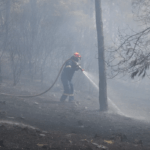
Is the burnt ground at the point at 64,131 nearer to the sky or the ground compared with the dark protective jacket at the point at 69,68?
nearer to the ground

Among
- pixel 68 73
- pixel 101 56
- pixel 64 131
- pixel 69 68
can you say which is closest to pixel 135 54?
pixel 101 56

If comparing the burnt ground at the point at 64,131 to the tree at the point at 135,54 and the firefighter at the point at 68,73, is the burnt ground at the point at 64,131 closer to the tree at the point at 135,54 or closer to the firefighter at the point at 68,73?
the firefighter at the point at 68,73

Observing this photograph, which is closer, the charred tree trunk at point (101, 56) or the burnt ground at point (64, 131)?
the burnt ground at point (64, 131)

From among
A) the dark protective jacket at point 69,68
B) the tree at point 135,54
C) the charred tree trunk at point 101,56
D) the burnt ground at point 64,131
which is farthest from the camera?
the dark protective jacket at point 69,68

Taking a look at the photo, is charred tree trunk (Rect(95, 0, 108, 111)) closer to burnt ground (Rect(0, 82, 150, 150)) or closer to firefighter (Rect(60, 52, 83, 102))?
burnt ground (Rect(0, 82, 150, 150))

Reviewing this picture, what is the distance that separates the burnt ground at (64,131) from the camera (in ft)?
10.1

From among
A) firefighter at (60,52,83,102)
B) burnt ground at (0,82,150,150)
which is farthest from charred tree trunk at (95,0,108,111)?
firefighter at (60,52,83,102)

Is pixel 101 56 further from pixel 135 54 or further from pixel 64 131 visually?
pixel 64 131

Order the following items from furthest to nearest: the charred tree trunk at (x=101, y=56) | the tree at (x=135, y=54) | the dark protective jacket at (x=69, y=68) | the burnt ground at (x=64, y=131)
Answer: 1. the dark protective jacket at (x=69, y=68)
2. the charred tree trunk at (x=101, y=56)
3. the tree at (x=135, y=54)
4. the burnt ground at (x=64, y=131)

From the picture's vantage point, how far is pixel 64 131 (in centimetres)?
454

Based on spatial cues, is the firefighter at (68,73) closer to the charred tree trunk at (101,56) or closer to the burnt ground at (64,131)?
the burnt ground at (64,131)

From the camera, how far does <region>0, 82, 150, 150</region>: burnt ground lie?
10.1ft

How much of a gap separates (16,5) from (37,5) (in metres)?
1.79

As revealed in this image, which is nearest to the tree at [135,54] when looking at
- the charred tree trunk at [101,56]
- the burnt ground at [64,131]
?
the charred tree trunk at [101,56]
